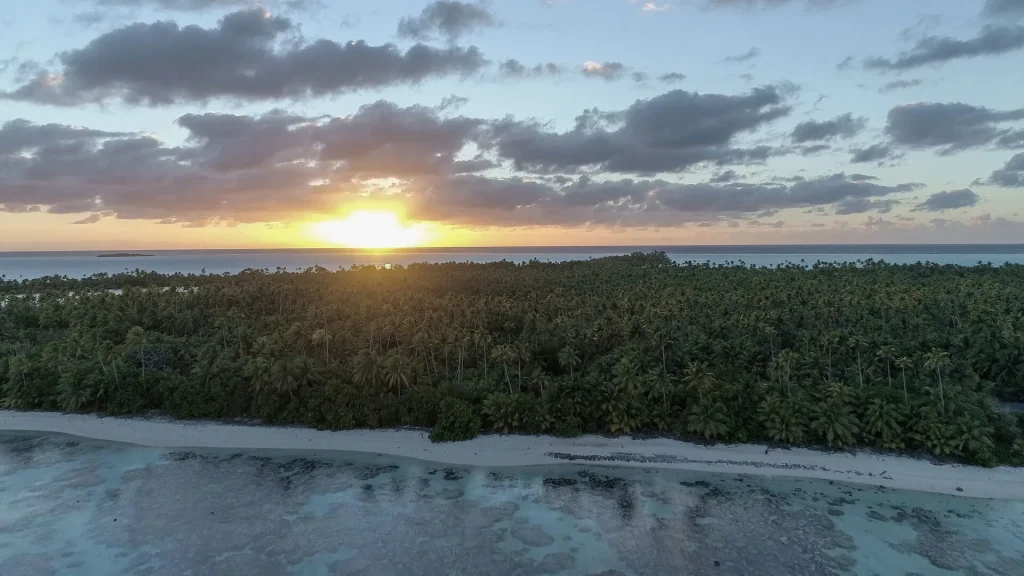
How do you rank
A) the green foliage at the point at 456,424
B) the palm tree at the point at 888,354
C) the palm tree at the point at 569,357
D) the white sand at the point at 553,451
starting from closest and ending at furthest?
the white sand at the point at 553,451
the green foliage at the point at 456,424
the palm tree at the point at 888,354
the palm tree at the point at 569,357

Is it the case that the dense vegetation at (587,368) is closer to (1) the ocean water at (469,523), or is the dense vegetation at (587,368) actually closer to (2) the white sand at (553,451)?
(2) the white sand at (553,451)

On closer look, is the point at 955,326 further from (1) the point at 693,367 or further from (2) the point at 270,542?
(2) the point at 270,542

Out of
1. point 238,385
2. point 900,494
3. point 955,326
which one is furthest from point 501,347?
point 955,326

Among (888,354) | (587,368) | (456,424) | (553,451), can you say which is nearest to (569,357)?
(587,368)

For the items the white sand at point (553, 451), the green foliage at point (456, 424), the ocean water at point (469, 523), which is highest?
the green foliage at point (456, 424)

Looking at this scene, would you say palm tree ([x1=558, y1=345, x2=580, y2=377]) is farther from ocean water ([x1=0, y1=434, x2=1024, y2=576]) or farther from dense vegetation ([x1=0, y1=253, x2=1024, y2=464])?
ocean water ([x1=0, y1=434, x2=1024, y2=576])

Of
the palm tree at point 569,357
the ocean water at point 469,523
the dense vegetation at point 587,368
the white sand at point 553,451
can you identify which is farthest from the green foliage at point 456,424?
the palm tree at point 569,357
